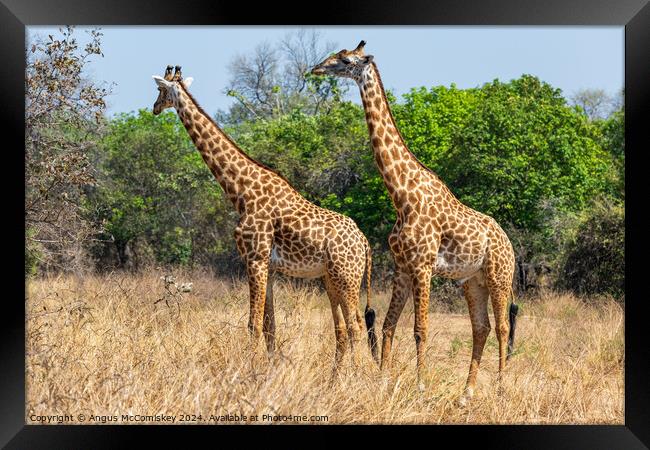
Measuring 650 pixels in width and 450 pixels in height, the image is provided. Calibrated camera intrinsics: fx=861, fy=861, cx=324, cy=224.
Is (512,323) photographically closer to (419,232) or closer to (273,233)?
(419,232)

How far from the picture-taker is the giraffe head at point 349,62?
7242 millimetres

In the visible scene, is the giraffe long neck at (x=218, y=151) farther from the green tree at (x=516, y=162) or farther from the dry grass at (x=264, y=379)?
the green tree at (x=516, y=162)

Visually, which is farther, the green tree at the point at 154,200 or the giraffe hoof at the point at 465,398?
the green tree at the point at 154,200

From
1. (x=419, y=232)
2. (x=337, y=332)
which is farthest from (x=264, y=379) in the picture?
(x=419, y=232)

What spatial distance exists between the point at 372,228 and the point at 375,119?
7253 mm

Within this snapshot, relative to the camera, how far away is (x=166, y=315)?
1027 cm

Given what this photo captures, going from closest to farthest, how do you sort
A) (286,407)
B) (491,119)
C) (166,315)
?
(286,407), (166,315), (491,119)

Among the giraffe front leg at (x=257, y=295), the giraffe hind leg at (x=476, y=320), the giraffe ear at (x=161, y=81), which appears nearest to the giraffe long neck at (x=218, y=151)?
the giraffe ear at (x=161, y=81)

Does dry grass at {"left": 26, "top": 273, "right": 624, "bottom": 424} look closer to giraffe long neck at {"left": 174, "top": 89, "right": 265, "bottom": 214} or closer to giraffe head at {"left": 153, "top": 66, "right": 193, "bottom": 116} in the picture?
giraffe long neck at {"left": 174, "top": 89, "right": 265, "bottom": 214}

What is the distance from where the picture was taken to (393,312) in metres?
7.35

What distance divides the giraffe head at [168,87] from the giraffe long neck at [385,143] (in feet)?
5.49

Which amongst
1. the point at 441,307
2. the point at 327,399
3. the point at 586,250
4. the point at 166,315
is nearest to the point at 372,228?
the point at 441,307

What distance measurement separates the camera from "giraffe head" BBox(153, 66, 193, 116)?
7.77m

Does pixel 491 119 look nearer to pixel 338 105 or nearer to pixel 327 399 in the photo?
pixel 338 105
